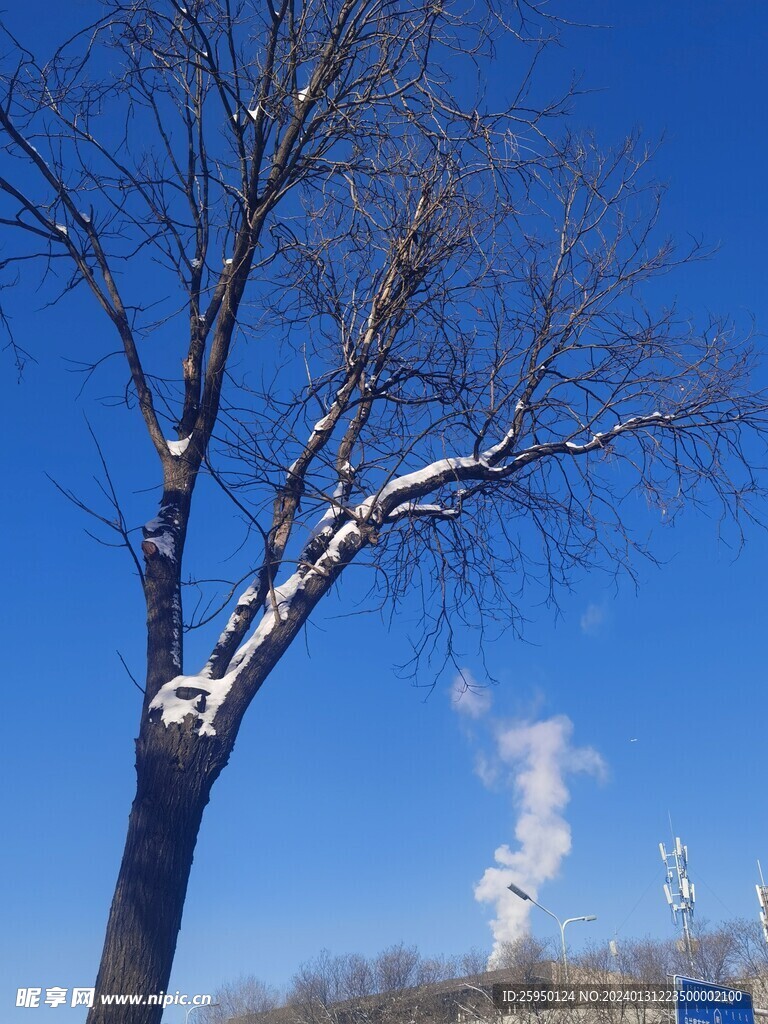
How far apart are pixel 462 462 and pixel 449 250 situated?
4.45 ft

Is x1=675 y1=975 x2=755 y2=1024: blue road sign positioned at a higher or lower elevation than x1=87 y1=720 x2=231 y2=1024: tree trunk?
lower

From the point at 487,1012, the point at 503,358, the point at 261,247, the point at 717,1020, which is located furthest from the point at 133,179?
the point at 487,1012

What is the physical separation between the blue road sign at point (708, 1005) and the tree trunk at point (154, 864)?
13.9ft

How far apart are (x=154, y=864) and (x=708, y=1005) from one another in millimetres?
4625

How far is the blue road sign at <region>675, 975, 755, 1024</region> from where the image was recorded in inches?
236

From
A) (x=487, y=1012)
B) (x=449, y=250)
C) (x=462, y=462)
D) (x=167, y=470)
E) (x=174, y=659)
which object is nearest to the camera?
(x=174, y=659)

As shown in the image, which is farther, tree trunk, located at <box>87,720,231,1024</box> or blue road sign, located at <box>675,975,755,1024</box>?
blue road sign, located at <box>675,975,755,1024</box>

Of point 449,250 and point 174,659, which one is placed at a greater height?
point 449,250

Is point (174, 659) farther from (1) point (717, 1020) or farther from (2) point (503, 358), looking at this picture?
(1) point (717, 1020)

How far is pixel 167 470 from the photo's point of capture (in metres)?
4.55

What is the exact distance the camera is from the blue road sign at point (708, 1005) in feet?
19.6

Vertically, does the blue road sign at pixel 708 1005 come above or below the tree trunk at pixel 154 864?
below

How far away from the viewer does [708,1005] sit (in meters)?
6.06

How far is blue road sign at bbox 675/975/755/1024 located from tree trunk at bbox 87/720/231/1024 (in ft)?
13.9
